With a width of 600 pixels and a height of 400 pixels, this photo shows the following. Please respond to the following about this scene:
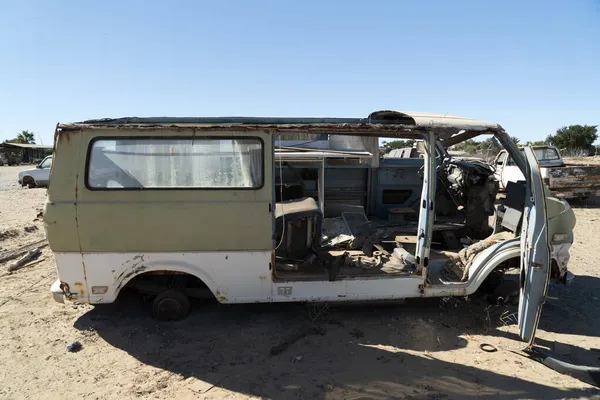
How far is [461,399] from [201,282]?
2848 mm

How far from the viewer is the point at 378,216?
724 cm

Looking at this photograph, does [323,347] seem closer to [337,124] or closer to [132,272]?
[132,272]

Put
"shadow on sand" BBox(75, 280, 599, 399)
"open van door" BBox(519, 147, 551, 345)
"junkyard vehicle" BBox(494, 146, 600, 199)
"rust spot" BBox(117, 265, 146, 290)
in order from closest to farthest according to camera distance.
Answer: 1. "shadow on sand" BBox(75, 280, 599, 399)
2. "open van door" BBox(519, 147, 551, 345)
3. "rust spot" BBox(117, 265, 146, 290)
4. "junkyard vehicle" BBox(494, 146, 600, 199)

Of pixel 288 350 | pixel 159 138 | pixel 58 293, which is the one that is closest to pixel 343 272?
pixel 288 350

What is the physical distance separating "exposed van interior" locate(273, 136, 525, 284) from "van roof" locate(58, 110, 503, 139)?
0.38 m

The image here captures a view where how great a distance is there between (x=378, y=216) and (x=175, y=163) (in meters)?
4.47

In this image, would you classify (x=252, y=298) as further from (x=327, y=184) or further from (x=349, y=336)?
(x=327, y=184)

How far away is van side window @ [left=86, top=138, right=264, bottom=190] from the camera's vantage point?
378 cm

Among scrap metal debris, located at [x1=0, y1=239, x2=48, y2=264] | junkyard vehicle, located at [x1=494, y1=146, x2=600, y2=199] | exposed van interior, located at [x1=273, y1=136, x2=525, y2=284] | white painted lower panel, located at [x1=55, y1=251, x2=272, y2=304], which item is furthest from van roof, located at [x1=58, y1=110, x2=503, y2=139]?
junkyard vehicle, located at [x1=494, y1=146, x2=600, y2=199]

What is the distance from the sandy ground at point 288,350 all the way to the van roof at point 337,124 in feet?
6.76

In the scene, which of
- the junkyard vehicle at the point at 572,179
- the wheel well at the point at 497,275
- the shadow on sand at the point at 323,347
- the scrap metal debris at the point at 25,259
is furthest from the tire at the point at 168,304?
the junkyard vehicle at the point at 572,179

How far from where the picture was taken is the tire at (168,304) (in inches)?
163

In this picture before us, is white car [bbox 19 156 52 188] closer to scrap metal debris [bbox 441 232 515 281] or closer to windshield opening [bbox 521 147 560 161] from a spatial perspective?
scrap metal debris [bbox 441 232 515 281]

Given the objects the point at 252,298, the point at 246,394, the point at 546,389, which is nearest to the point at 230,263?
the point at 252,298
